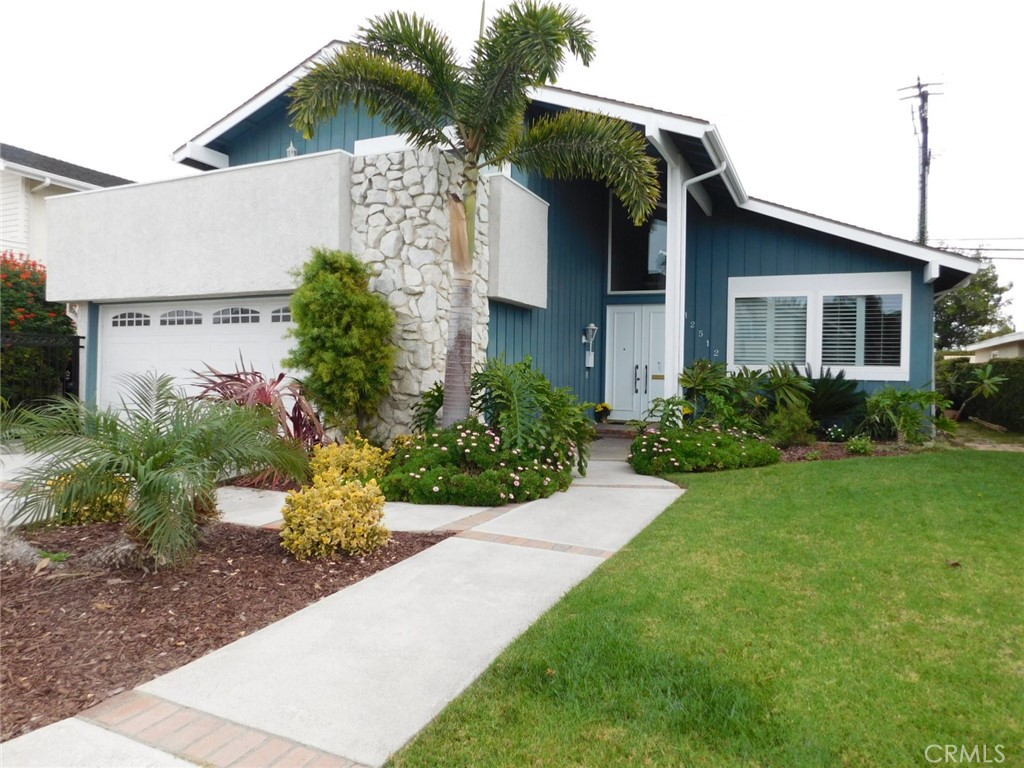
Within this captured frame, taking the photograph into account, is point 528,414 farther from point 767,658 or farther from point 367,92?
point 767,658

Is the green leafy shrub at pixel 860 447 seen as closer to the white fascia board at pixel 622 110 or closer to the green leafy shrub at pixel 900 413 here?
the green leafy shrub at pixel 900 413

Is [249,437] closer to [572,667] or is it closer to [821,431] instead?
[572,667]

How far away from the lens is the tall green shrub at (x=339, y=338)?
7574mm

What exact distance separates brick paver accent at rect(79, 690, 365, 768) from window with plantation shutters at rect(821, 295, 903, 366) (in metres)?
11.1

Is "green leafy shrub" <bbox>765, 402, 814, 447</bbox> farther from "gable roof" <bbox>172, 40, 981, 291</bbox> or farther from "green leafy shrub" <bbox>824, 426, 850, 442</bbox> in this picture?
"gable roof" <bbox>172, 40, 981, 291</bbox>

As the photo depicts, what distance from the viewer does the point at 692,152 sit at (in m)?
9.99

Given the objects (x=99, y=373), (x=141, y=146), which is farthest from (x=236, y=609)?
(x=141, y=146)

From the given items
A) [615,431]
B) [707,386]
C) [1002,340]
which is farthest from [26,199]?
[1002,340]

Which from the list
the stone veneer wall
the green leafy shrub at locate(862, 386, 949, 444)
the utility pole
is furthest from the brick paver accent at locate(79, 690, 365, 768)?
the utility pole

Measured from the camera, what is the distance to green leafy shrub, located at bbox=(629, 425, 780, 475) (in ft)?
27.5

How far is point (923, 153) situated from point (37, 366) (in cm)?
2599

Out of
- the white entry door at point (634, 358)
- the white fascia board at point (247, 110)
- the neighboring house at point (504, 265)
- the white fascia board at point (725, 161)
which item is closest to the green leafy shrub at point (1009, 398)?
the neighboring house at point (504, 265)

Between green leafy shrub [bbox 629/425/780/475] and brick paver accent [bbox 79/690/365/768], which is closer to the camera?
brick paver accent [bbox 79/690/365/768]

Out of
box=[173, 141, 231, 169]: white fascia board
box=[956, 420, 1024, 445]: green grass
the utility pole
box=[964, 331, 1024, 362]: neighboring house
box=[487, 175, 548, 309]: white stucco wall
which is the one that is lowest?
box=[956, 420, 1024, 445]: green grass
